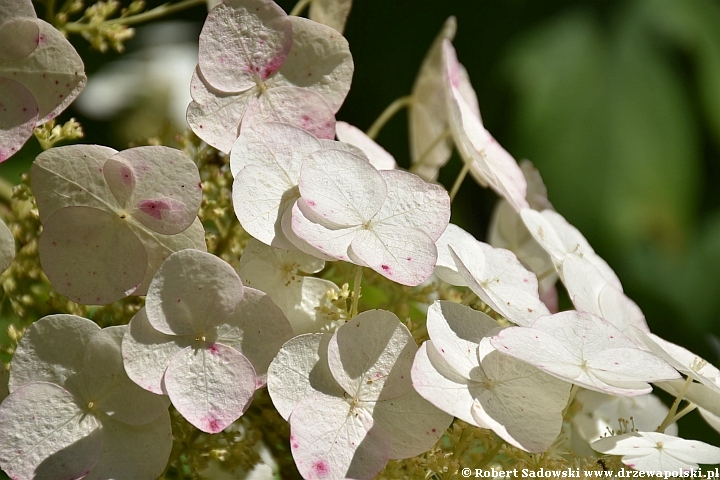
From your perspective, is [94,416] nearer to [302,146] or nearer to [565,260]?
[302,146]

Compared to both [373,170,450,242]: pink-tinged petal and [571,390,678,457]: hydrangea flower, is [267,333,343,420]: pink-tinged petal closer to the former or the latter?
[373,170,450,242]: pink-tinged petal

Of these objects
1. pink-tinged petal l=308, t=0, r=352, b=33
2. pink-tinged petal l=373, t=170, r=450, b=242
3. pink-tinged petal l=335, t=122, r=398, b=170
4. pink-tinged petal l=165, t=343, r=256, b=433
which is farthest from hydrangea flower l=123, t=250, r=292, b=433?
pink-tinged petal l=308, t=0, r=352, b=33

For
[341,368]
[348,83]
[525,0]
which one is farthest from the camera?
[525,0]

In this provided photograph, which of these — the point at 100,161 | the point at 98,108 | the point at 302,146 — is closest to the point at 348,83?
the point at 302,146

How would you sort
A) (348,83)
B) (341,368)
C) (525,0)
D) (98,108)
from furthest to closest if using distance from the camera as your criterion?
(525,0) < (98,108) < (348,83) < (341,368)

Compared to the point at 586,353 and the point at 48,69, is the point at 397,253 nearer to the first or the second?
the point at 586,353
